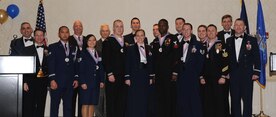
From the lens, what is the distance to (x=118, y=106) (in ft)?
20.9

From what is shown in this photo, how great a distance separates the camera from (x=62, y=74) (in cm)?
640

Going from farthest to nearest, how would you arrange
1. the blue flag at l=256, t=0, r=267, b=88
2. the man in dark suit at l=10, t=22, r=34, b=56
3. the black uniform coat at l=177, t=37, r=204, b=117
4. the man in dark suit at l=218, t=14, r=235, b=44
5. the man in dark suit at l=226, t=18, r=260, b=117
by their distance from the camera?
1. the blue flag at l=256, t=0, r=267, b=88
2. the man in dark suit at l=218, t=14, r=235, b=44
3. the man in dark suit at l=10, t=22, r=34, b=56
4. the black uniform coat at l=177, t=37, r=204, b=117
5. the man in dark suit at l=226, t=18, r=260, b=117

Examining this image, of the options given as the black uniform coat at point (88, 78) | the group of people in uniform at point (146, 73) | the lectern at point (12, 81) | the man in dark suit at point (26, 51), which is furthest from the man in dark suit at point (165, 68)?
the lectern at point (12, 81)

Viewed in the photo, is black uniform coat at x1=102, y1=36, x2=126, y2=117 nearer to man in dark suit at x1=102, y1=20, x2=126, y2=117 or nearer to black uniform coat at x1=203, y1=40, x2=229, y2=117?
man in dark suit at x1=102, y1=20, x2=126, y2=117

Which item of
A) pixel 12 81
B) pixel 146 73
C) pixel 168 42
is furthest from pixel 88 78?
pixel 12 81

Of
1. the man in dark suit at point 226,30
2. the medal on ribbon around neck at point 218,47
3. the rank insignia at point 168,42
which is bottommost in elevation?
the medal on ribbon around neck at point 218,47

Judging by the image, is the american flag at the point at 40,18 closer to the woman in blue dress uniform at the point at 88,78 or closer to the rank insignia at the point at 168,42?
the woman in blue dress uniform at the point at 88,78

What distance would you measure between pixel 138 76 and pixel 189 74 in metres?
0.81

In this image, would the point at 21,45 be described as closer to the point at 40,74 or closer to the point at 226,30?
the point at 40,74

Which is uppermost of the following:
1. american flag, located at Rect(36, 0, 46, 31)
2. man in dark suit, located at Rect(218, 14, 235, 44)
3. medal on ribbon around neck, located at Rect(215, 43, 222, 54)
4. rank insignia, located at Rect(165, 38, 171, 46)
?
american flag, located at Rect(36, 0, 46, 31)

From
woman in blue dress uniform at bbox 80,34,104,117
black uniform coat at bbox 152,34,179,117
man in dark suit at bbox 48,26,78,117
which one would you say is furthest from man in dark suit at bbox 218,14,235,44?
man in dark suit at bbox 48,26,78,117

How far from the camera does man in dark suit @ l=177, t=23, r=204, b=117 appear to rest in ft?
21.0

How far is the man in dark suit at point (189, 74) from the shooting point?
641 centimetres

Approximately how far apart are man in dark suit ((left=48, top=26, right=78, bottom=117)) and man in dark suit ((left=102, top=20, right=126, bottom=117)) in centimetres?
54
